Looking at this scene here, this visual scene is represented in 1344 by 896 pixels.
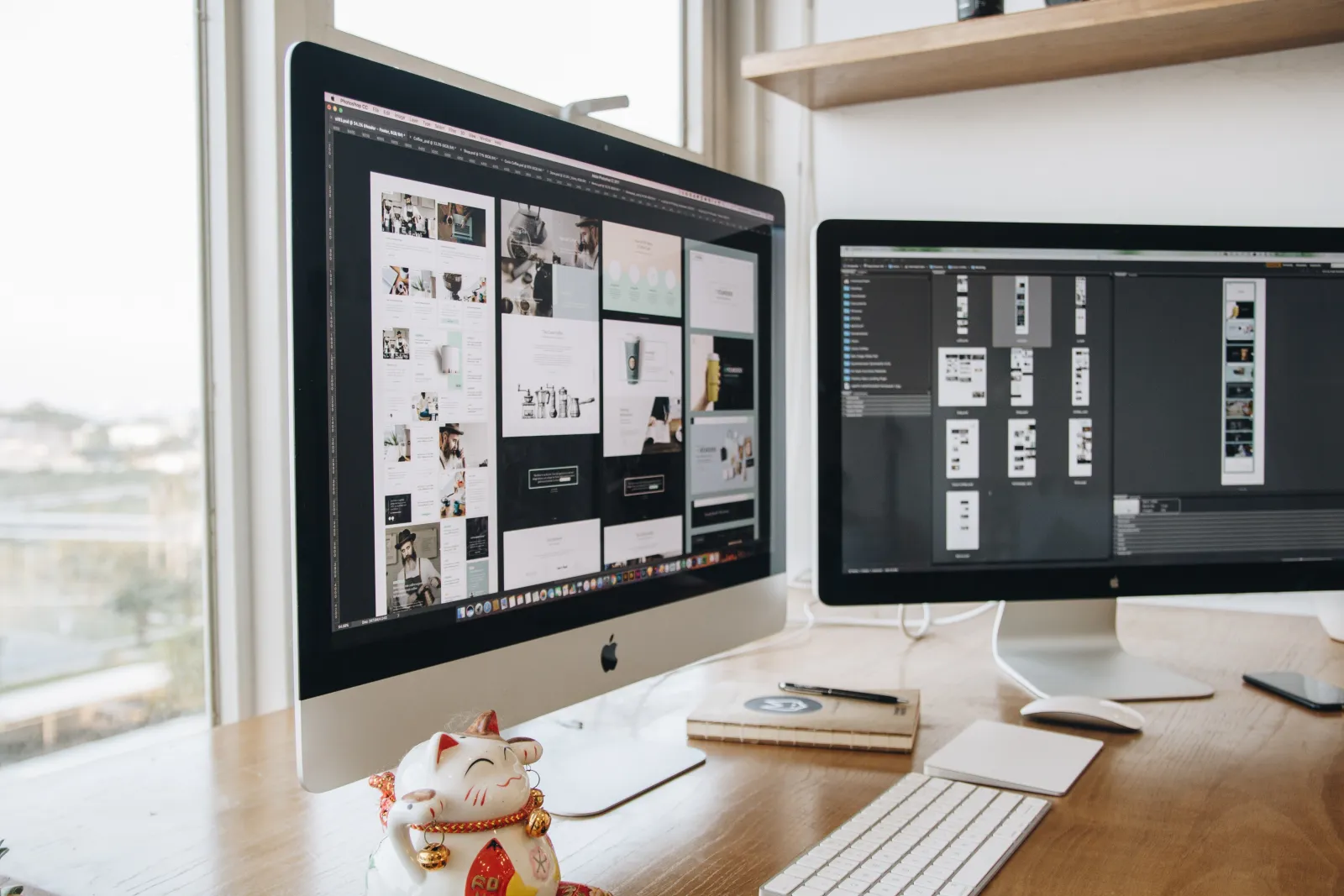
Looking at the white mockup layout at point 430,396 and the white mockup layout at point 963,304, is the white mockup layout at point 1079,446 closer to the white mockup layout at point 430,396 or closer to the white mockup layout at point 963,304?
the white mockup layout at point 963,304

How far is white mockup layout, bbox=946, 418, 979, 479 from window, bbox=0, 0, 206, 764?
0.84 metres

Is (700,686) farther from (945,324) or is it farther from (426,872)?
(426,872)

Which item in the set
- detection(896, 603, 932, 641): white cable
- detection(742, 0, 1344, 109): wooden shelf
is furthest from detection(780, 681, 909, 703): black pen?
detection(742, 0, 1344, 109): wooden shelf

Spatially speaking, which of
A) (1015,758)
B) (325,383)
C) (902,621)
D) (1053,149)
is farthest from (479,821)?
(1053,149)

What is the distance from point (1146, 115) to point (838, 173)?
0.50m

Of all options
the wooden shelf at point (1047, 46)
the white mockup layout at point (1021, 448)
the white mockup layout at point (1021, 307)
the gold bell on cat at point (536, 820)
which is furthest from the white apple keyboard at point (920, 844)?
the wooden shelf at point (1047, 46)

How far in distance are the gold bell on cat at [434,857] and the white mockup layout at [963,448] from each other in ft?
2.34

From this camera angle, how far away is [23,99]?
0.99m

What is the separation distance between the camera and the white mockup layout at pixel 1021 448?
3.48 feet

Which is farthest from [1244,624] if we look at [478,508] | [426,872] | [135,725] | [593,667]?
[135,725]

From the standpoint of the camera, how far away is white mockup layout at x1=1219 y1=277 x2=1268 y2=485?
42.6 inches

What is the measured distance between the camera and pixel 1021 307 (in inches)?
41.7

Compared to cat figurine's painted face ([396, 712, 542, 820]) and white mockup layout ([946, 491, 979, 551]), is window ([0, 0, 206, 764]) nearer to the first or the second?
cat figurine's painted face ([396, 712, 542, 820])

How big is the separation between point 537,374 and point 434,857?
1.19 ft
